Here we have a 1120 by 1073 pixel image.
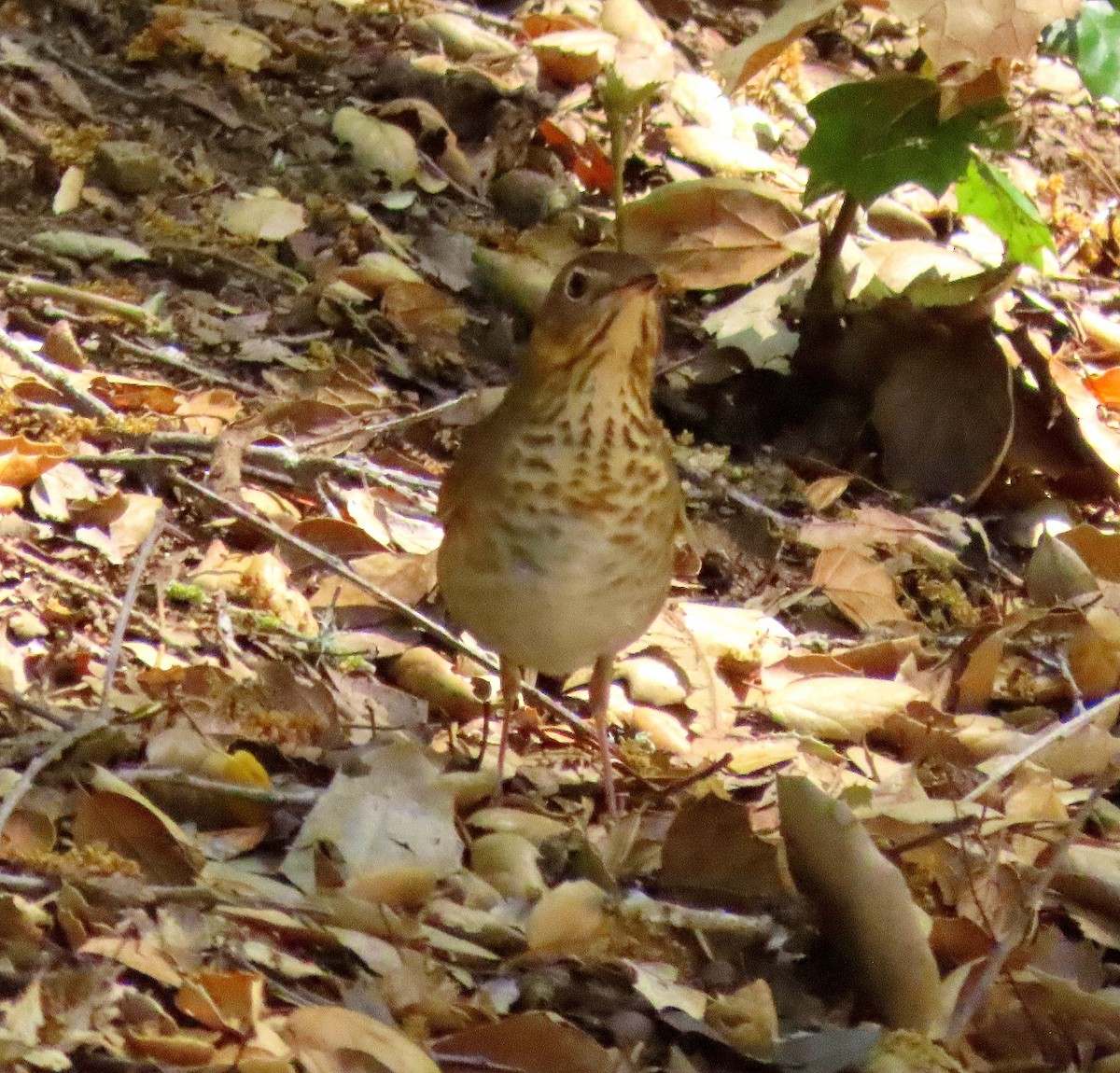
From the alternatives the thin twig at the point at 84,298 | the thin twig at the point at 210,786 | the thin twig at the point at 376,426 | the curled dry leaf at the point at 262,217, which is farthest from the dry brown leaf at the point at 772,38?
the thin twig at the point at 210,786

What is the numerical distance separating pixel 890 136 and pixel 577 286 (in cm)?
151

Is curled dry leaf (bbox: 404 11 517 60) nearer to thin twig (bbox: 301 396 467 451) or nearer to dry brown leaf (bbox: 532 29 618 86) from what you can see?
dry brown leaf (bbox: 532 29 618 86)

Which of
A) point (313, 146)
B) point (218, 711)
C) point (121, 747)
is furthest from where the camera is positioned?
point (313, 146)

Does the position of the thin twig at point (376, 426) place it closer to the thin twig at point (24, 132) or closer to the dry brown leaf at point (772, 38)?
the dry brown leaf at point (772, 38)

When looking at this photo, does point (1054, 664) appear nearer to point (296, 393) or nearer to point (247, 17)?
point (296, 393)

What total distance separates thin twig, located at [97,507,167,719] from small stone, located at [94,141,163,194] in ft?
4.65

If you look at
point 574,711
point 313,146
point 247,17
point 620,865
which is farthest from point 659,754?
point 247,17

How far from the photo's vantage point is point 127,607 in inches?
122

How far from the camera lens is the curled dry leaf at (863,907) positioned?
2498 millimetres

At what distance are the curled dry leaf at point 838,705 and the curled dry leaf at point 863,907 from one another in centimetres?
106

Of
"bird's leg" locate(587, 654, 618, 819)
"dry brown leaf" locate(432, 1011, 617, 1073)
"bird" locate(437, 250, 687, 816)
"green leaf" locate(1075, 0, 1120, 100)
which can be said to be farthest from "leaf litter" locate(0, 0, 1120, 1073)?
"green leaf" locate(1075, 0, 1120, 100)

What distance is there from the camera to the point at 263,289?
14.9ft

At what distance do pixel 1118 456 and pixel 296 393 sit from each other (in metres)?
2.25

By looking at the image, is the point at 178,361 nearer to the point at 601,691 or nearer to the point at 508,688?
the point at 508,688
